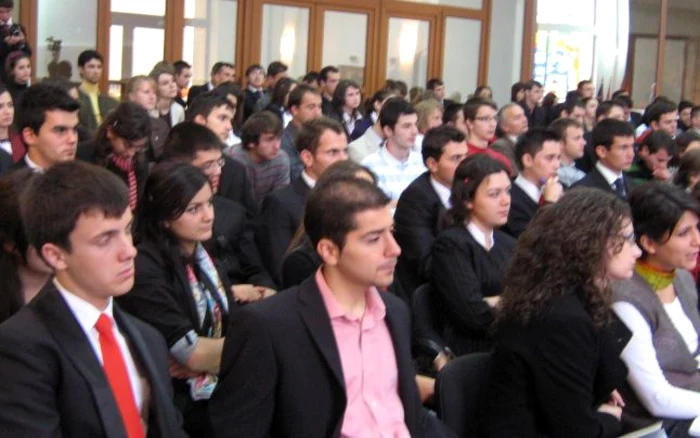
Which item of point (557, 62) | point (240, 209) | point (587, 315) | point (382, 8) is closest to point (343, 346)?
point (587, 315)

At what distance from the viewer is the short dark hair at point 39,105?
420cm

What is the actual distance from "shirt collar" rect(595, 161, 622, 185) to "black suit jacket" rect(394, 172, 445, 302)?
143 centimetres

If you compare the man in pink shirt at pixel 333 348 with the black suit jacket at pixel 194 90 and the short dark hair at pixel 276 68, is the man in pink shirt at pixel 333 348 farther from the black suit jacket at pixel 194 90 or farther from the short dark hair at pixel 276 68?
the short dark hair at pixel 276 68

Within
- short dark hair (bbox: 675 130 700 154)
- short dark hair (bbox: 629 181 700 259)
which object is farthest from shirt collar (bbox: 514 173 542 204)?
short dark hair (bbox: 675 130 700 154)

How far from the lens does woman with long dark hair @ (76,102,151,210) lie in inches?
173

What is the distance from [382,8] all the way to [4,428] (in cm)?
1087

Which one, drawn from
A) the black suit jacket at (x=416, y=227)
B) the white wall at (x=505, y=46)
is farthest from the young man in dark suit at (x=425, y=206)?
the white wall at (x=505, y=46)

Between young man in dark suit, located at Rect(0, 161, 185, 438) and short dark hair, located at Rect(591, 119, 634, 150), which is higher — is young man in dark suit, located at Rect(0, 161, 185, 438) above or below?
below

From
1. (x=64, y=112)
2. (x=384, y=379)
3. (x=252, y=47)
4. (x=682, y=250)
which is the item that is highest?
(x=252, y=47)

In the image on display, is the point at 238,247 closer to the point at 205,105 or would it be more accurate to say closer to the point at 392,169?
the point at 205,105

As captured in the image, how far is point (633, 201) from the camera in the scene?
3.55 meters

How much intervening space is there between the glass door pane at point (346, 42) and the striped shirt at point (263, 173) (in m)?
6.34

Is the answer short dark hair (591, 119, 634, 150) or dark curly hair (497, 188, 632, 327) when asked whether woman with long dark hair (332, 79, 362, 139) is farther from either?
dark curly hair (497, 188, 632, 327)

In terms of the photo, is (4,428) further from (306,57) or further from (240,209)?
(306,57)
